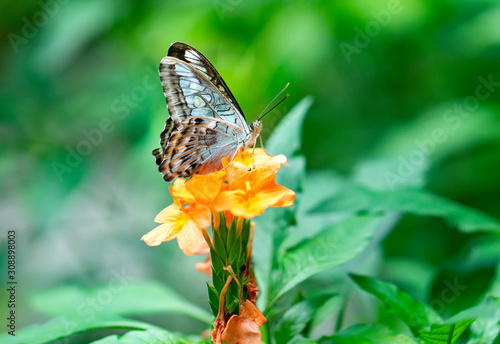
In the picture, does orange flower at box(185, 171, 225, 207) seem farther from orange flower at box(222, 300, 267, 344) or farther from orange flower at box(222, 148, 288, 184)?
orange flower at box(222, 300, 267, 344)

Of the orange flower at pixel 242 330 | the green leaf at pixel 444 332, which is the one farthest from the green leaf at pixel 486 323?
the orange flower at pixel 242 330

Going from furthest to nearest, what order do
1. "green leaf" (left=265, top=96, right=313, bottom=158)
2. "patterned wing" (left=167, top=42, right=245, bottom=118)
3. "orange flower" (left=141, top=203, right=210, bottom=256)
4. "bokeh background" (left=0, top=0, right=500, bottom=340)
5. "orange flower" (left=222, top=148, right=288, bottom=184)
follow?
"bokeh background" (left=0, top=0, right=500, bottom=340), "green leaf" (left=265, top=96, right=313, bottom=158), "patterned wing" (left=167, top=42, right=245, bottom=118), "orange flower" (left=222, top=148, right=288, bottom=184), "orange flower" (left=141, top=203, right=210, bottom=256)

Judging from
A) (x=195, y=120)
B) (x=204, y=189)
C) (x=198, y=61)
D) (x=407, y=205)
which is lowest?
(x=407, y=205)

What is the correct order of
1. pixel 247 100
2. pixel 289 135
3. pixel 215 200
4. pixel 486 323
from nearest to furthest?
pixel 215 200 → pixel 486 323 → pixel 289 135 → pixel 247 100

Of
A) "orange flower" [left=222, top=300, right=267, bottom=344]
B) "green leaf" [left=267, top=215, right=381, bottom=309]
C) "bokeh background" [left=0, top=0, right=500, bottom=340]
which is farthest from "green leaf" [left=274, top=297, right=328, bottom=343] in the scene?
"bokeh background" [left=0, top=0, right=500, bottom=340]

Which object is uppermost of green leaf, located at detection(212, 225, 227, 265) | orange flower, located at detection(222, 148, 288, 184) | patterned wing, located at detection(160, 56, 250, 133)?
patterned wing, located at detection(160, 56, 250, 133)

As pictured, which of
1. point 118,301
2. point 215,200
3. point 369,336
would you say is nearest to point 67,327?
point 118,301

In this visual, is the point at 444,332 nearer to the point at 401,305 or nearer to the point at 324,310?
the point at 401,305

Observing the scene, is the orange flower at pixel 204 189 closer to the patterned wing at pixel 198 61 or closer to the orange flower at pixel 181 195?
the orange flower at pixel 181 195
